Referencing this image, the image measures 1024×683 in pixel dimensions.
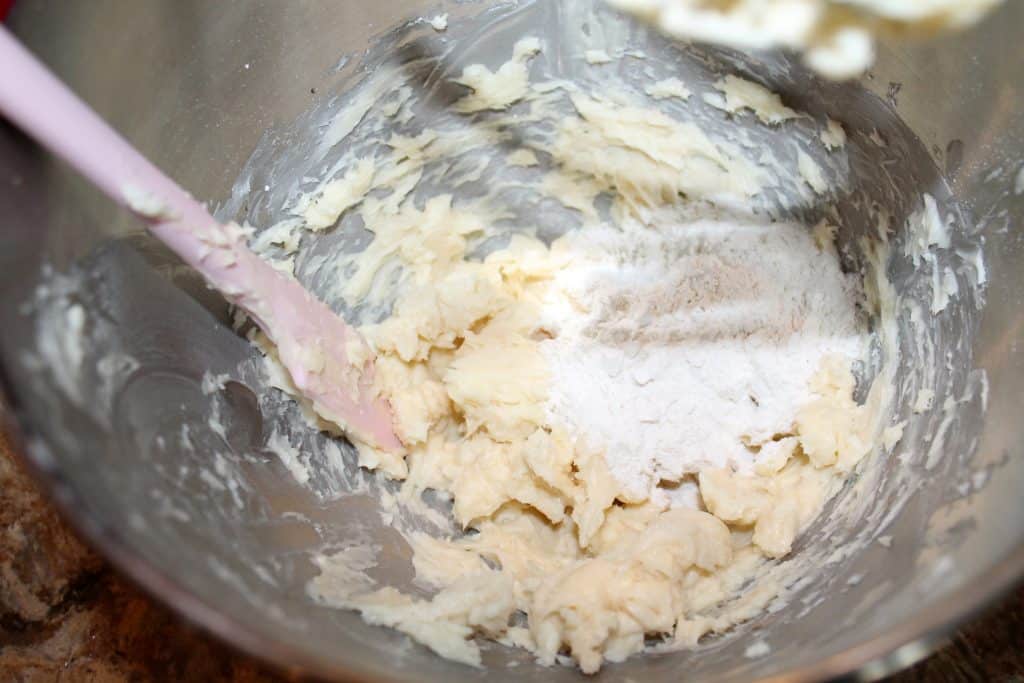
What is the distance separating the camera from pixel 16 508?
2.11m

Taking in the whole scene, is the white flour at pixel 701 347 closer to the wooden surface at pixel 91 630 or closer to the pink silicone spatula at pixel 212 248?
the pink silicone spatula at pixel 212 248

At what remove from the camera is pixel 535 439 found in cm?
204

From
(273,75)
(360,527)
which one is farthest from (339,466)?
(273,75)

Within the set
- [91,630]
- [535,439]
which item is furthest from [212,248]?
[91,630]

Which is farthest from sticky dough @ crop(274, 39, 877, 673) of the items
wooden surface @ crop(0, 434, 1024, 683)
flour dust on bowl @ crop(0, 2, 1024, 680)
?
wooden surface @ crop(0, 434, 1024, 683)

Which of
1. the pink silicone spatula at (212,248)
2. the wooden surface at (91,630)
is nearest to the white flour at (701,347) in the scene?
the pink silicone spatula at (212,248)

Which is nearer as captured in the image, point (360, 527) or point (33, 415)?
point (33, 415)

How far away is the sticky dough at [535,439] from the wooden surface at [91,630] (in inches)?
20.5

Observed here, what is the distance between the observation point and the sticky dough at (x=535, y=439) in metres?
1.70

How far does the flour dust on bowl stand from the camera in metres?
1.35

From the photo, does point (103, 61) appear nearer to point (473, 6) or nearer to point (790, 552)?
point (473, 6)

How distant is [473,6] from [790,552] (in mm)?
1351

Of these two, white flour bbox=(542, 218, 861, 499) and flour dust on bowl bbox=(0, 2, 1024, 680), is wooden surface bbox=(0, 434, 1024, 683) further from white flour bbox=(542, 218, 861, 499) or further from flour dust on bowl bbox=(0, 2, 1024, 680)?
white flour bbox=(542, 218, 861, 499)

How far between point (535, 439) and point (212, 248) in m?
0.86
